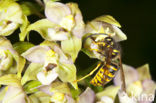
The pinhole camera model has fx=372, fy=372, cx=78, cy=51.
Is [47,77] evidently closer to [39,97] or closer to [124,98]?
[39,97]

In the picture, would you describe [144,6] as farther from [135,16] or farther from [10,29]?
[10,29]

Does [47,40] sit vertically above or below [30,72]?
above

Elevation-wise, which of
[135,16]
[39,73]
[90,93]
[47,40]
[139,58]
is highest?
[47,40]

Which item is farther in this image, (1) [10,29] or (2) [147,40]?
(2) [147,40]

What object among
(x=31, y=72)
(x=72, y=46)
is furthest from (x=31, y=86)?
(x=72, y=46)

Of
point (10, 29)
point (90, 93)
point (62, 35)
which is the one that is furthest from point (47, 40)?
point (90, 93)

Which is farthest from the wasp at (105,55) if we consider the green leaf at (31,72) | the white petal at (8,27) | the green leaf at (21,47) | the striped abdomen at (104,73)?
the white petal at (8,27)

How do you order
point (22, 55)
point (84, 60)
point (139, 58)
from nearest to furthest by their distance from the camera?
point (22, 55) < point (84, 60) < point (139, 58)

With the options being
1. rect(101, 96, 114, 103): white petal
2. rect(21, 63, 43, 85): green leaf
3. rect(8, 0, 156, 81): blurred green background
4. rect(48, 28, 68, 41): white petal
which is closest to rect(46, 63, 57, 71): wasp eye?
rect(21, 63, 43, 85): green leaf
